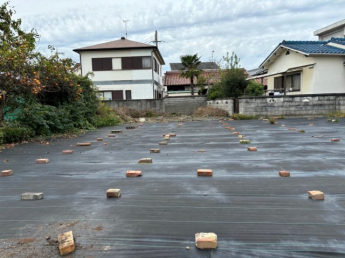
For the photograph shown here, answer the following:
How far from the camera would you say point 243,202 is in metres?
2.38

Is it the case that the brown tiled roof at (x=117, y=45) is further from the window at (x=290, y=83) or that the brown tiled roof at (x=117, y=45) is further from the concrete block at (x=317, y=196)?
the concrete block at (x=317, y=196)

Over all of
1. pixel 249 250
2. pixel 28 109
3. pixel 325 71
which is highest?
pixel 325 71

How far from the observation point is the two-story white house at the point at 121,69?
65.3 feet

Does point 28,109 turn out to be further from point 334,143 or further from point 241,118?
point 241,118

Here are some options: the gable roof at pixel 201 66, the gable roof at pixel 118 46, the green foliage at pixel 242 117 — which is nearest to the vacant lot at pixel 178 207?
the green foliage at pixel 242 117

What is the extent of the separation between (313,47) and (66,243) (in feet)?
53.6

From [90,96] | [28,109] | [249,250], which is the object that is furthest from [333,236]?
[90,96]

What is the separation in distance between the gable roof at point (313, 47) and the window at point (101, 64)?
37.7 feet

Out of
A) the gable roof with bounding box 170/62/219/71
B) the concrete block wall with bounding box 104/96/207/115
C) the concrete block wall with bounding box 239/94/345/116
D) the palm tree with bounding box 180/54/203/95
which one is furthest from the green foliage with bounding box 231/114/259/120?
the gable roof with bounding box 170/62/219/71

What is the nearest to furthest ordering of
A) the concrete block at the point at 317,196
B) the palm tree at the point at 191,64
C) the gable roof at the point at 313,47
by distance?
the concrete block at the point at 317,196
the gable roof at the point at 313,47
the palm tree at the point at 191,64

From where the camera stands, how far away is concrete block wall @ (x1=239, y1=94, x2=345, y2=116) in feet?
39.4

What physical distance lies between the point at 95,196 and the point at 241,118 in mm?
10214

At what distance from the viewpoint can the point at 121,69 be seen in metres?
20.0

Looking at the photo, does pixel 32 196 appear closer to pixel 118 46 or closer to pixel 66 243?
pixel 66 243
